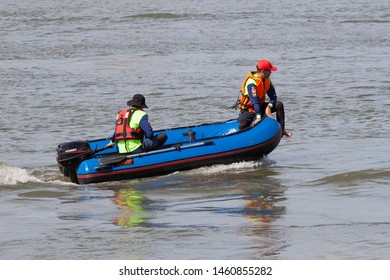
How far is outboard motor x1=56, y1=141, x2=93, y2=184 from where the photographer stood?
11250mm

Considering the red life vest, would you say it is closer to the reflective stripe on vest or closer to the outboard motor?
the reflective stripe on vest

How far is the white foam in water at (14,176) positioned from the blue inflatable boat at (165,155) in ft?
1.39

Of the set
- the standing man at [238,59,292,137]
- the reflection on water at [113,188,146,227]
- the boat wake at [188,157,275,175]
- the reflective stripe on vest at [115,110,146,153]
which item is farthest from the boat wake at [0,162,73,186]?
the standing man at [238,59,292,137]

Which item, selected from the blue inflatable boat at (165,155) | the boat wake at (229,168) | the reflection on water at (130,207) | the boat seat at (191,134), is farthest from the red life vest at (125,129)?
the boat seat at (191,134)

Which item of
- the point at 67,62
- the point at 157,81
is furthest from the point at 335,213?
the point at 67,62

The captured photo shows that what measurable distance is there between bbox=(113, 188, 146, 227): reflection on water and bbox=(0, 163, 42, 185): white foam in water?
1.23m

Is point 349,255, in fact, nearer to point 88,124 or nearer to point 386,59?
point 88,124

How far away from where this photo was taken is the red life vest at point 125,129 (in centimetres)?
1109

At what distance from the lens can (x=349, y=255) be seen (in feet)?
25.4

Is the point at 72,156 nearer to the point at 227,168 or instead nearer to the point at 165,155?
the point at 165,155

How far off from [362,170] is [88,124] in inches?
209

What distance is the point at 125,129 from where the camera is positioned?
440 inches

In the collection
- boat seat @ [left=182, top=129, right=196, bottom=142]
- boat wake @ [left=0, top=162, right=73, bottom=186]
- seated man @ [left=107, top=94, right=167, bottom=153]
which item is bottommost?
boat wake @ [left=0, top=162, right=73, bottom=186]

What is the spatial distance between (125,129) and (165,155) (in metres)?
0.55
